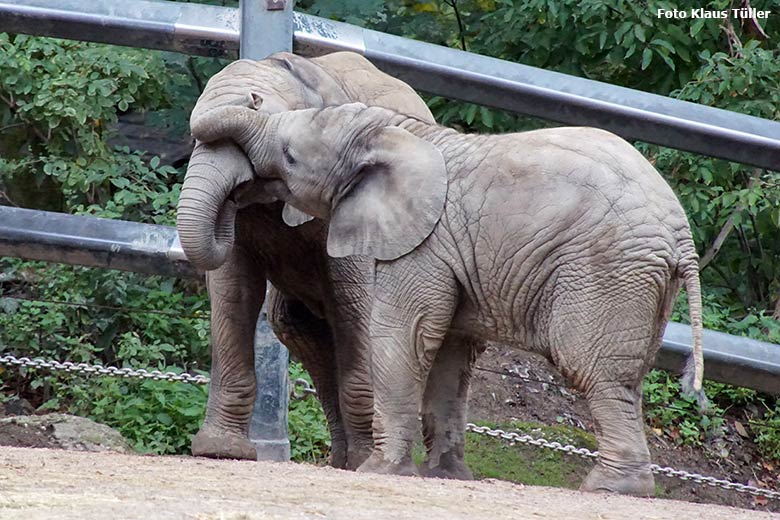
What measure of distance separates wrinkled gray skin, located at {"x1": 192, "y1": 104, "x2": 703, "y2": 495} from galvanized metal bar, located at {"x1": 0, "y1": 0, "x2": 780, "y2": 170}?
Answer: 53cm

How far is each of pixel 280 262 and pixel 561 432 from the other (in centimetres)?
267

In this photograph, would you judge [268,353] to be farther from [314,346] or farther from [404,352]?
[404,352]

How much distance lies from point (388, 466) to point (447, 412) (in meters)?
0.64

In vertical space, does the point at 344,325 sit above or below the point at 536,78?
below

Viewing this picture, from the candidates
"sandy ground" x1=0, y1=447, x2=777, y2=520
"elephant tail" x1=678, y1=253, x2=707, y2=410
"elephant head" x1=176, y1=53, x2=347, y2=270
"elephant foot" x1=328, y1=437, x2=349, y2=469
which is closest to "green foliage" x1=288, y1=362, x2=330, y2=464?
"elephant foot" x1=328, y1=437, x2=349, y2=469

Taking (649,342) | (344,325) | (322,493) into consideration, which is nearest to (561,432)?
(344,325)

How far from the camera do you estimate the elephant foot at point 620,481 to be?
5082mm

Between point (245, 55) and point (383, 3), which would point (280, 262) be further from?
point (383, 3)

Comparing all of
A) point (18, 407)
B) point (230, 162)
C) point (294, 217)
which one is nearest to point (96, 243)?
point (294, 217)

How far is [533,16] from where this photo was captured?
31.4ft

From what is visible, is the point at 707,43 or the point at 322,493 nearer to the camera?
the point at 322,493

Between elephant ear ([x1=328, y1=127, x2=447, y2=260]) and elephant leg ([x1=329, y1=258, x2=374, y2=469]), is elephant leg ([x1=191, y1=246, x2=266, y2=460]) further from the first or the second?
elephant ear ([x1=328, y1=127, x2=447, y2=260])

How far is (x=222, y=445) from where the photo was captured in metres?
5.89

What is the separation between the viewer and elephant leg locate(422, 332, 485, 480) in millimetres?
5844
